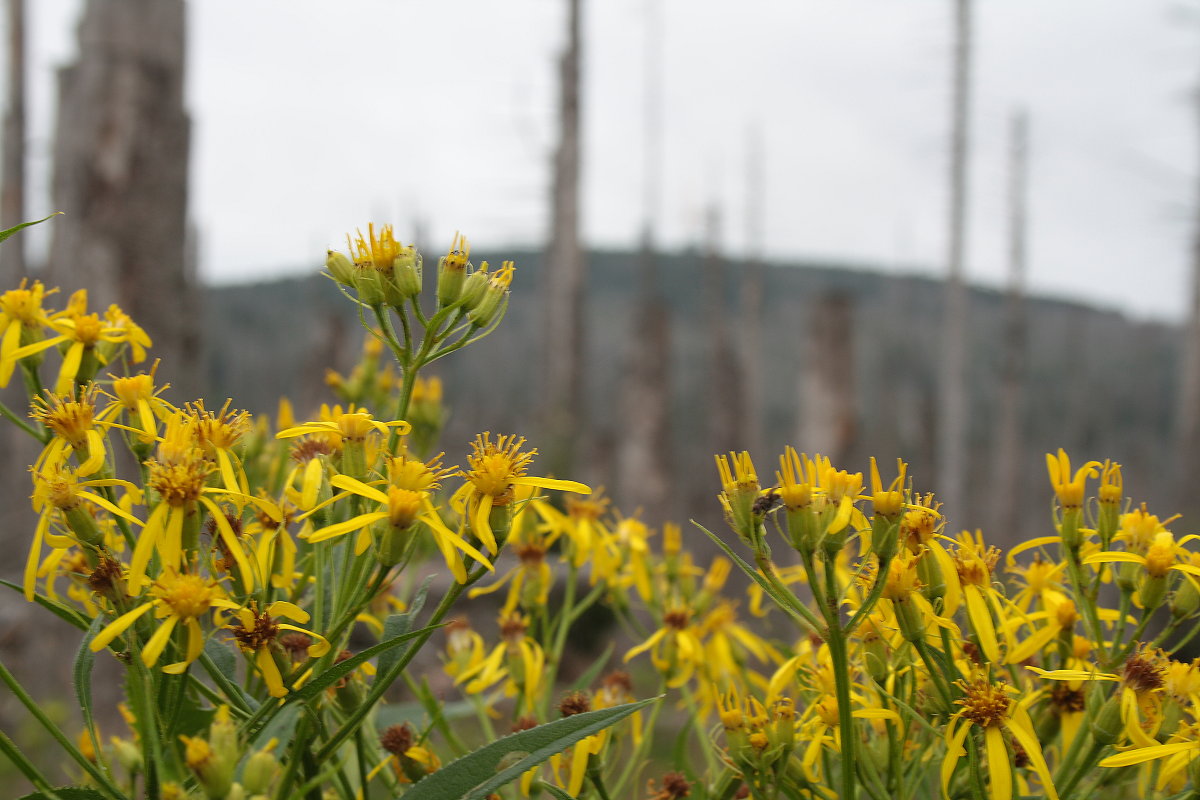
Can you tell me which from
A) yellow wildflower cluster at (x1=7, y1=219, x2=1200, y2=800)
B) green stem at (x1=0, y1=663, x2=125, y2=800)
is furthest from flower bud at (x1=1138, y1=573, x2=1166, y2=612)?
green stem at (x1=0, y1=663, x2=125, y2=800)

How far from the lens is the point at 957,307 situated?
11.7 meters

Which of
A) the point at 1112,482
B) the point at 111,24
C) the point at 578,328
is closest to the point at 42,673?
the point at 111,24

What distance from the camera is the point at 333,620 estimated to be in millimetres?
758

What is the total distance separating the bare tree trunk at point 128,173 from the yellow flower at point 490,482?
2.55 m

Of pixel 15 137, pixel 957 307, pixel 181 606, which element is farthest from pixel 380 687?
pixel 957 307

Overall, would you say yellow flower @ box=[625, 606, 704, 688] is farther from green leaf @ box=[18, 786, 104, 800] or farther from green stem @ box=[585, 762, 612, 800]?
green leaf @ box=[18, 786, 104, 800]

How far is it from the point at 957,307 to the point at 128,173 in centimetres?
1048

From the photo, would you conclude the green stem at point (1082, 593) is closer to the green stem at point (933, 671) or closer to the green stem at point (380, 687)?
the green stem at point (933, 671)

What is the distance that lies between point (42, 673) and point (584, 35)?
7640mm

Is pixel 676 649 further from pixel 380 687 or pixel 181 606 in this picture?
pixel 181 606

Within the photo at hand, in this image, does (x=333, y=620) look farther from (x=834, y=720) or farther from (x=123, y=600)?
(x=834, y=720)

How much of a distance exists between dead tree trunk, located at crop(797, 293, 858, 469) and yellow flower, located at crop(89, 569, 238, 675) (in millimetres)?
6220

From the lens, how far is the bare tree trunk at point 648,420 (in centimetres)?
862

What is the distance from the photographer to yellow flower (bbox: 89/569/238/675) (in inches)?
26.6
